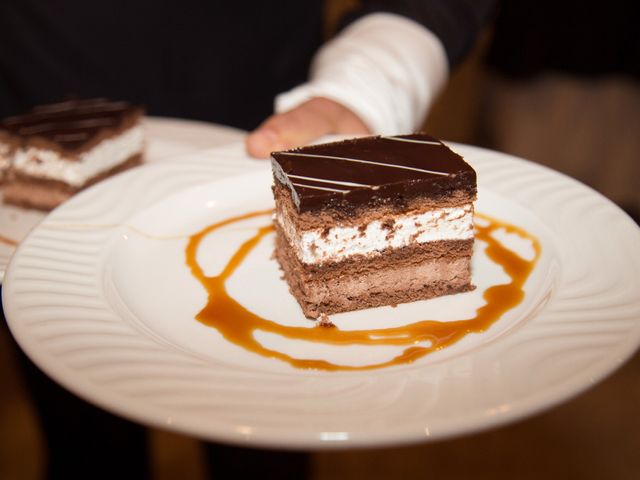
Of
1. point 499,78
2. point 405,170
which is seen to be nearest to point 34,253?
point 405,170

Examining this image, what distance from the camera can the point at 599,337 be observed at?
142 centimetres

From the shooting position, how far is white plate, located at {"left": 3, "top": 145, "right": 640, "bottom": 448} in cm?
125

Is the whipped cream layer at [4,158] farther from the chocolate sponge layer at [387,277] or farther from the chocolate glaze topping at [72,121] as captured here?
the chocolate sponge layer at [387,277]

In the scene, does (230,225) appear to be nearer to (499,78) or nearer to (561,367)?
(561,367)

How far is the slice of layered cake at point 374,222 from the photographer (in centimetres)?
178

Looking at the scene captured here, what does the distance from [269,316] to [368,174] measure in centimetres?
45

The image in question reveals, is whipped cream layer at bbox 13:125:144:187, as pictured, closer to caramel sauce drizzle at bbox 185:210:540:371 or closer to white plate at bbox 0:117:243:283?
white plate at bbox 0:117:243:283

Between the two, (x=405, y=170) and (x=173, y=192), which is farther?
(x=173, y=192)

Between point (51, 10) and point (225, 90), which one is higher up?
point (51, 10)

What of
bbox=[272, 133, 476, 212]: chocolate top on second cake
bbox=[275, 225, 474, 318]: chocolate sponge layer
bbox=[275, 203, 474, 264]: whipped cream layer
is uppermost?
bbox=[272, 133, 476, 212]: chocolate top on second cake

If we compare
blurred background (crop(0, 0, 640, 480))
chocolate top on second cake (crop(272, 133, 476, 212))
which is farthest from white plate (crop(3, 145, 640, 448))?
blurred background (crop(0, 0, 640, 480))

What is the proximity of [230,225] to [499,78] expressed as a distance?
3.59m

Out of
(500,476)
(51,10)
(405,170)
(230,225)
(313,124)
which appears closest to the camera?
(405,170)

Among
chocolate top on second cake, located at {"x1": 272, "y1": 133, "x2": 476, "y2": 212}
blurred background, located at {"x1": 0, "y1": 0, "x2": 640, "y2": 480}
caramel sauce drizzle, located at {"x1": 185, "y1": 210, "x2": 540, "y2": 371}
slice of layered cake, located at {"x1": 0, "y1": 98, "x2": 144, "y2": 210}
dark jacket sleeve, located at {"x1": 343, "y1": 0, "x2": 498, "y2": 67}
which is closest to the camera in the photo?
caramel sauce drizzle, located at {"x1": 185, "y1": 210, "x2": 540, "y2": 371}
